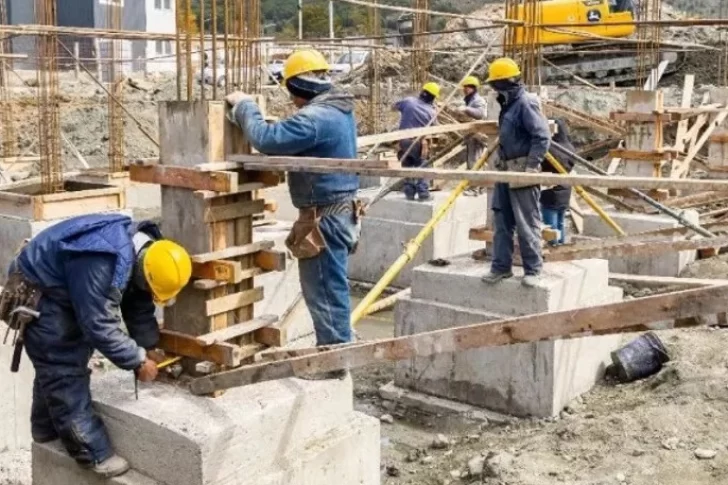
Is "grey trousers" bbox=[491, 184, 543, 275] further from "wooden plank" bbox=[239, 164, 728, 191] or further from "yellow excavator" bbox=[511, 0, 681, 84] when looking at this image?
"yellow excavator" bbox=[511, 0, 681, 84]

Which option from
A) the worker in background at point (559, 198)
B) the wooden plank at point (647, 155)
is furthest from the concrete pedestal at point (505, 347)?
the wooden plank at point (647, 155)

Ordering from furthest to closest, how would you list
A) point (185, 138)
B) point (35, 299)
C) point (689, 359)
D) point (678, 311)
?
point (689, 359) → point (185, 138) → point (35, 299) → point (678, 311)

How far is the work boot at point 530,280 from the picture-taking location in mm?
6625

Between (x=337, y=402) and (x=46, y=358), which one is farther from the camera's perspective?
(x=337, y=402)

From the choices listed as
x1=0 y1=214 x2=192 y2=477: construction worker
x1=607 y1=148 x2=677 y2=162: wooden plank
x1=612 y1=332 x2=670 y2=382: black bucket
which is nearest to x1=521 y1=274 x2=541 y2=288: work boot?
x1=612 y1=332 x2=670 y2=382: black bucket

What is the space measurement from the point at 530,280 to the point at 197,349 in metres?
3.06

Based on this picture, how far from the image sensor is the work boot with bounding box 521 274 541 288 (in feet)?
21.7

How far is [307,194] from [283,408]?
1.09 metres

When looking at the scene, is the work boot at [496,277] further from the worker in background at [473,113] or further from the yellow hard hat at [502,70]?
the worker in background at [473,113]

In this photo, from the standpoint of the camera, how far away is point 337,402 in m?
4.63

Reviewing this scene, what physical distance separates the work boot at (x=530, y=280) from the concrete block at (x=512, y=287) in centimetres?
3

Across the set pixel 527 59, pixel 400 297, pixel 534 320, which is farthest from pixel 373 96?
pixel 534 320

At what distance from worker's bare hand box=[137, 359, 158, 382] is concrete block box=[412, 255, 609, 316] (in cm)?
327

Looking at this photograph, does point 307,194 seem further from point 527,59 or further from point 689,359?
point 527,59
